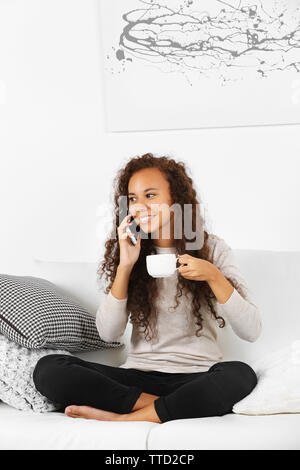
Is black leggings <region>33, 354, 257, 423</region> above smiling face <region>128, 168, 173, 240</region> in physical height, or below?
below

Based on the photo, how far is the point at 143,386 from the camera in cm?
161

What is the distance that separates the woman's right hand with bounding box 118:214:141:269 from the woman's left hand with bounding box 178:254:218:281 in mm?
168

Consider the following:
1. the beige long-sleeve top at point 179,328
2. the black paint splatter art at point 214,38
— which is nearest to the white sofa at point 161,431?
the beige long-sleeve top at point 179,328

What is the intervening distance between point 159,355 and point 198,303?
0.60 feet

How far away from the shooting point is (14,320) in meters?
1.67

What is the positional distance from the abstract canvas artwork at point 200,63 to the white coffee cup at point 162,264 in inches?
28.6

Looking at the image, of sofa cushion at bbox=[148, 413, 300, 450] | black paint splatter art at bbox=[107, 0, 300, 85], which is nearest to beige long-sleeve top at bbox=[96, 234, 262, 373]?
sofa cushion at bbox=[148, 413, 300, 450]

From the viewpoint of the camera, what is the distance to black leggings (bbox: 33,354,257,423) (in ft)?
4.66

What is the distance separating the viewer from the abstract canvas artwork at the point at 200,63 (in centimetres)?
216

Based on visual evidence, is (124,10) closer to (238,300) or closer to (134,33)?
(134,33)

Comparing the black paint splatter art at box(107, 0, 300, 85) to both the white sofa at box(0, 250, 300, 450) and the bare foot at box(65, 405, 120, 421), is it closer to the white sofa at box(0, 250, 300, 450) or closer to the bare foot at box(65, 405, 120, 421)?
the white sofa at box(0, 250, 300, 450)

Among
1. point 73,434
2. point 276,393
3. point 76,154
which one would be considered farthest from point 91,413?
point 76,154

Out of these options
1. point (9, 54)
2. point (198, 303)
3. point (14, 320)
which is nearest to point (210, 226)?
point (198, 303)

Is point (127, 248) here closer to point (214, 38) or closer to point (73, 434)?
point (73, 434)
